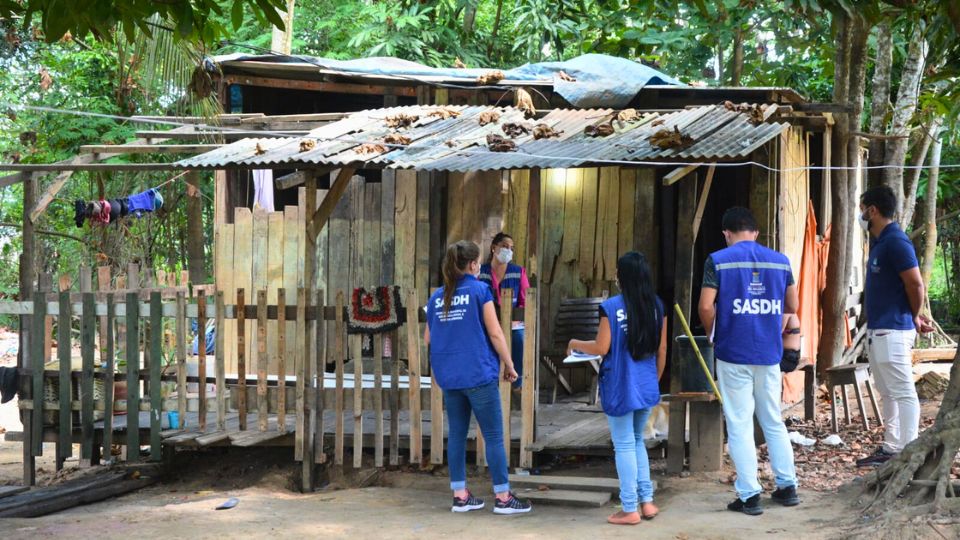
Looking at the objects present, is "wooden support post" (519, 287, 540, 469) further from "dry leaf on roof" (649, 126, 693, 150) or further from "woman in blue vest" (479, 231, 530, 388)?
"woman in blue vest" (479, 231, 530, 388)

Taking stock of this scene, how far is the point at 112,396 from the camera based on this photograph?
938 centimetres

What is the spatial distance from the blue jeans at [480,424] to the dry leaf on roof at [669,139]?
2302mm

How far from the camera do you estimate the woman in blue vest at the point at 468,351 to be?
22.6 ft

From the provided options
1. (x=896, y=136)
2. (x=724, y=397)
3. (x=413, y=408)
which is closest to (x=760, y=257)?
(x=724, y=397)

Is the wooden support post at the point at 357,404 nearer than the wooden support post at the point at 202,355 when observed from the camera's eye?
Yes

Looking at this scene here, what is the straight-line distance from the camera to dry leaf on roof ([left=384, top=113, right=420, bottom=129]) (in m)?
9.79

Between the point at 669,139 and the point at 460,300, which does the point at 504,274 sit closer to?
the point at 669,139

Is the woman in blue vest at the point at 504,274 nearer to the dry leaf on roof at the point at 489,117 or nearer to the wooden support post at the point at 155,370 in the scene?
the dry leaf on roof at the point at 489,117

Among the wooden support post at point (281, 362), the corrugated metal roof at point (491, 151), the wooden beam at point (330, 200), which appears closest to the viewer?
the corrugated metal roof at point (491, 151)

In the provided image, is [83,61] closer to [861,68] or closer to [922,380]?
[861,68]

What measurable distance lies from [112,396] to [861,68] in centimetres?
910

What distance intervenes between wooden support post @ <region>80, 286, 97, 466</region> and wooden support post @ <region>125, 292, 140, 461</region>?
1.27 feet

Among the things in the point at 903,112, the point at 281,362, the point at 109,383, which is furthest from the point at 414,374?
the point at 903,112

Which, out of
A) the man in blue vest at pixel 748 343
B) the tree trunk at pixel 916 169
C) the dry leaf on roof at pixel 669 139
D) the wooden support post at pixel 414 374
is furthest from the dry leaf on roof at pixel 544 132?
the tree trunk at pixel 916 169
